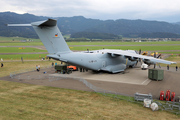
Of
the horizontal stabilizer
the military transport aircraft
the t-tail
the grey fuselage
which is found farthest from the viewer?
the grey fuselage

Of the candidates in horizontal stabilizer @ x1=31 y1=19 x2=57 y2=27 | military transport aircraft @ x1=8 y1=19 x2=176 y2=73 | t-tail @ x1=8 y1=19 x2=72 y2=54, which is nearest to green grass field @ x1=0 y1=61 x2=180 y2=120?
military transport aircraft @ x1=8 y1=19 x2=176 y2=73

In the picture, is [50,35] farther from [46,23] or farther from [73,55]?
[73,55]

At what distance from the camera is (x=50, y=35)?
23.3 meters

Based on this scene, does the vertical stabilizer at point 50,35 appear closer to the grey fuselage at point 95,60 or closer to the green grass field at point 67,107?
the grey fuselage at point 95,60

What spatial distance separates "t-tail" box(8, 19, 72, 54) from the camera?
72.0 ft

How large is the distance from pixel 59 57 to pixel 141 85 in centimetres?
1375

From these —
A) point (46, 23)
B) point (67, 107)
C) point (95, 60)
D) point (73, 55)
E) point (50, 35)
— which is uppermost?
point (46, 23)

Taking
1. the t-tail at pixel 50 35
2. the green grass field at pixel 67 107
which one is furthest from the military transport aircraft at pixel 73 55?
the green grass field at pixel 67 107

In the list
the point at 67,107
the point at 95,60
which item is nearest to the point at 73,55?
the point at 95,60

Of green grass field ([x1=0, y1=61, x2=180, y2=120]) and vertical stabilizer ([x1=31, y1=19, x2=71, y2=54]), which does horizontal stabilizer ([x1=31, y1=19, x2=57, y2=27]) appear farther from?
green grass field ([x1=0, y1=61, x2=180, y2=120])

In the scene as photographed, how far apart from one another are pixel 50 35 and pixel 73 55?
5.40 metres

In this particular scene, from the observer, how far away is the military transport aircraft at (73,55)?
22.6 meters

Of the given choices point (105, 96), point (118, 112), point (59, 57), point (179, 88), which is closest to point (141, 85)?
point (179, 88)

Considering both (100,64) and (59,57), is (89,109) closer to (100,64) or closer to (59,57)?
(59,57)
